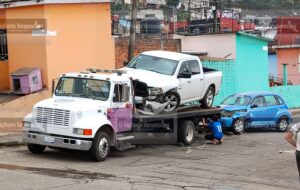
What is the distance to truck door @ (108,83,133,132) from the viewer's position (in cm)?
1464

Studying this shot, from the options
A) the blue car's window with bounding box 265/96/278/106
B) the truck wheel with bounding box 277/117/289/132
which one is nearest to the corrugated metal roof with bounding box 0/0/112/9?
the blue car's window with bounding box 265/96/278/106

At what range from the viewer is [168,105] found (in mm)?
16641

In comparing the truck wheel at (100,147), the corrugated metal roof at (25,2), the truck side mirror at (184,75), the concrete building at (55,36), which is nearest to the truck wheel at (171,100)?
the truck side mirror at (184,75)

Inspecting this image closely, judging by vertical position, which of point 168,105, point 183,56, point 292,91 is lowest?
point 292,91

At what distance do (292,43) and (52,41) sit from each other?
30.2 metres

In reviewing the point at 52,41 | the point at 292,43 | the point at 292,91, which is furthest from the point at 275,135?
the point at 292,43

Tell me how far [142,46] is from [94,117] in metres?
13.6

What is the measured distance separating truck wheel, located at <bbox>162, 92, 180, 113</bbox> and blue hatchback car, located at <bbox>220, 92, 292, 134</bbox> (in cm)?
436

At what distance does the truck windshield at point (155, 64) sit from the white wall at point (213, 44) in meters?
13.9

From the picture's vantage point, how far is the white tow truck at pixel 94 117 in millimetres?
13633

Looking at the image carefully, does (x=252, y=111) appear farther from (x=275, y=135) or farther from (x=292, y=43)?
(x=292, y=43)

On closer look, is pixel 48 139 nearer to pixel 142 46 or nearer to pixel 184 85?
Answer: pixel 184 85

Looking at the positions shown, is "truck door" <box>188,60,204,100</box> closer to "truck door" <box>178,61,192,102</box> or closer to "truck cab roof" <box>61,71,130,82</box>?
"truck door" <box>178,61,192,102</box>

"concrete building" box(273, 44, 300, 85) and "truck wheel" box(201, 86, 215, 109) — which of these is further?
"concrete building" box(273, 44, 300, 85)
